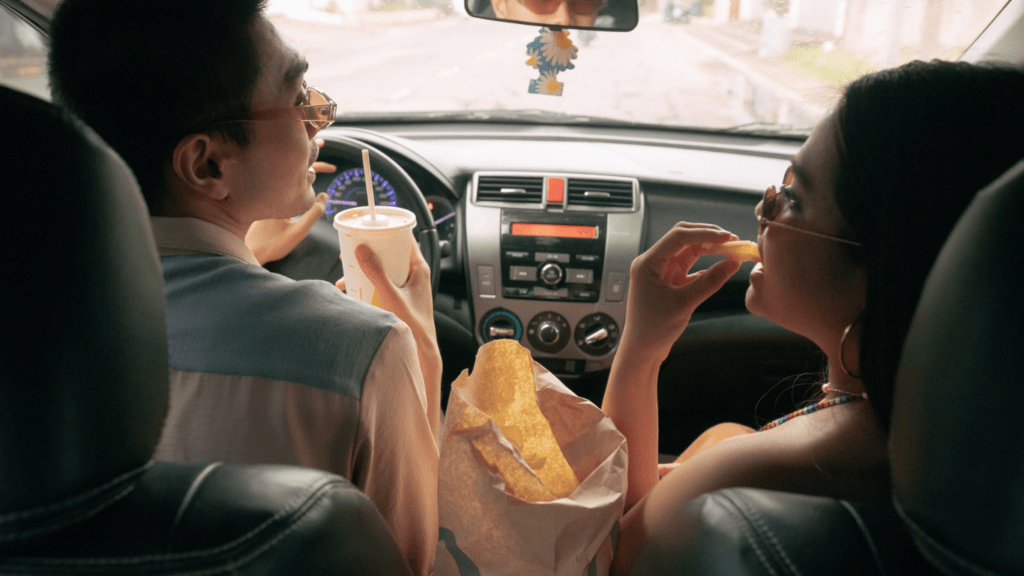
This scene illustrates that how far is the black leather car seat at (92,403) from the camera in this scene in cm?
57

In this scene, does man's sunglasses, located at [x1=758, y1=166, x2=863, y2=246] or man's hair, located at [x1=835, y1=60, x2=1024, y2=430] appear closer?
man's hair, located at [x1=835, y1=60, x2=1024, y2=430]

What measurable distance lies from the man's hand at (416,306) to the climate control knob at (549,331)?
1033 mm

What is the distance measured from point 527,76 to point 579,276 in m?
1.67

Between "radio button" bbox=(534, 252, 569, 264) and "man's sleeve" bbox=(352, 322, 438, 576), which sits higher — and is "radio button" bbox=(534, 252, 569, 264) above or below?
below

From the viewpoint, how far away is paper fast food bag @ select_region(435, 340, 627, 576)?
111 cm

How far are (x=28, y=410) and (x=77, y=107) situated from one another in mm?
861

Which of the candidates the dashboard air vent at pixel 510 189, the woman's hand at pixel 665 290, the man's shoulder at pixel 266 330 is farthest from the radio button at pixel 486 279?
the man's shoulder at pixel 266 330

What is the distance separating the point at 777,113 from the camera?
3371 millimetres

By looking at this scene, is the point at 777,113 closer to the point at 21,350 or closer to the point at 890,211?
the point at 890,211

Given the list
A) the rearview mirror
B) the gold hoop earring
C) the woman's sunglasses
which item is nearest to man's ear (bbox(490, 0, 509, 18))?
the rearview mirror

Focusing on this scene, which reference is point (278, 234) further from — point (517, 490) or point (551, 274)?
point (517, 490)

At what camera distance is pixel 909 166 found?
935 mm

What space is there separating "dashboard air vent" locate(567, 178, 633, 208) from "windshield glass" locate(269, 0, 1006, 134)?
0.41 m

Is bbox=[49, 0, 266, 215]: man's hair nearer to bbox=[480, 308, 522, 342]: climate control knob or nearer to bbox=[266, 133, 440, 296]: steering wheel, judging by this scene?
bbox=[266, 133, 440, 296]: steering wheel
